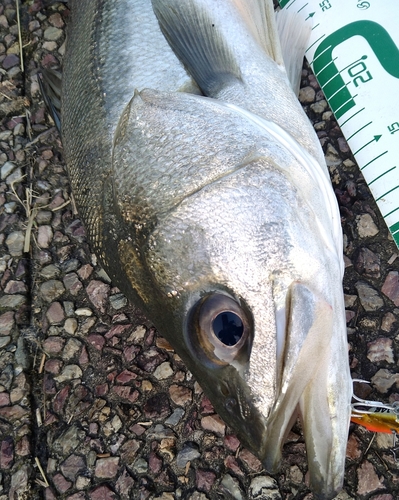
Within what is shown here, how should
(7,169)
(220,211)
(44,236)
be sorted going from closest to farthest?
(220,211)
(44,236)
(7,169)

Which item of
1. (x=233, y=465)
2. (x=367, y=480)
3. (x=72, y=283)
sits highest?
(x=72, y=283)

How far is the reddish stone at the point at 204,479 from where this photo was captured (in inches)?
76.5

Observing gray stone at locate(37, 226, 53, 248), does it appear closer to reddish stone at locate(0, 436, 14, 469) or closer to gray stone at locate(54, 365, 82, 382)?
gray stone at locate(54, 365, 82, 382)

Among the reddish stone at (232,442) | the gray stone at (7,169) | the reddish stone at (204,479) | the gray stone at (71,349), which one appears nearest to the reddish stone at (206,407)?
the reddish stone at (232,442)

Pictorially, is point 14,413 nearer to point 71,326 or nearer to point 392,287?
point 71,326

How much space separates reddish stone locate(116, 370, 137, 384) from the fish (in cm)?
56

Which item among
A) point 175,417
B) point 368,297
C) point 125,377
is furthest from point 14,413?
point 368,297

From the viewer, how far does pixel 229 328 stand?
56.6 inches

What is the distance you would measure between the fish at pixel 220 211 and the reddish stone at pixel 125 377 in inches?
22.2

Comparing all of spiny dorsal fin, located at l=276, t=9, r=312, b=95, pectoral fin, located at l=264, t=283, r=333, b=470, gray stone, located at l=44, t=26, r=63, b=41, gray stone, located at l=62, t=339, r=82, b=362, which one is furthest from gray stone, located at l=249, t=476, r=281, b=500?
gray stone, located at l=44, t=26, r=63, b=41

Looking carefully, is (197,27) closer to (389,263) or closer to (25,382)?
(389,263)

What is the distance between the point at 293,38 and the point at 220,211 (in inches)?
51.6

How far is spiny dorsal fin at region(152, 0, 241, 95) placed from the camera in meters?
1.86

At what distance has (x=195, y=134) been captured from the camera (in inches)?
65.4
